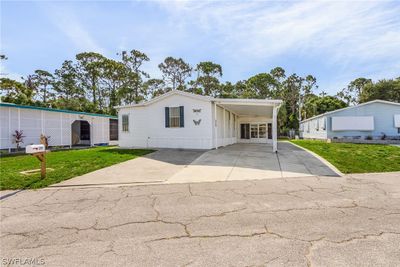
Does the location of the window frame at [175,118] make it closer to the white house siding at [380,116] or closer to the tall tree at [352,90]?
the white house siding at [380,116]

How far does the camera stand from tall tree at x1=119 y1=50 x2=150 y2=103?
3284cm

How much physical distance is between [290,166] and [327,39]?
7.54 m

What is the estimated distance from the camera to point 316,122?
26.5 meters

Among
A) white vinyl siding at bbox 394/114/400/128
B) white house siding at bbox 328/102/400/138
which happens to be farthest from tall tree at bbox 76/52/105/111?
white vinyl siding at bbox 394/114/400/128

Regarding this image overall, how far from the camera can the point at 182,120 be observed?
14320 millimetres

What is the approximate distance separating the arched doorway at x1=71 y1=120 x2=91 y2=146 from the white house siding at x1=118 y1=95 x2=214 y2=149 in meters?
6.77

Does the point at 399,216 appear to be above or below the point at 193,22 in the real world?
below

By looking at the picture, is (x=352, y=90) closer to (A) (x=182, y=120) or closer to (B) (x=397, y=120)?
(B) (x=397, y=120)

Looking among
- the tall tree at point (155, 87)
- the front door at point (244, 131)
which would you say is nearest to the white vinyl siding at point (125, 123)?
the front door at point (244, 131)

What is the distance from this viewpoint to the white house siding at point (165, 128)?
1376 cm

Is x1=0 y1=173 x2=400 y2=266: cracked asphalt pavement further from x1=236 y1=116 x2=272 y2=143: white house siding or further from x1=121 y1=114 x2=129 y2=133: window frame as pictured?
x1=236 y1=116 x2=272 y2=143: white house siding

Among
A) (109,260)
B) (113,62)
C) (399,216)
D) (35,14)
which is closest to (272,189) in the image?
(399,216)

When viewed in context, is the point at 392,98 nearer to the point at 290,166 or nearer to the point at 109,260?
the point at 290,166

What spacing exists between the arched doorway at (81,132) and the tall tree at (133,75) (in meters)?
10.7
